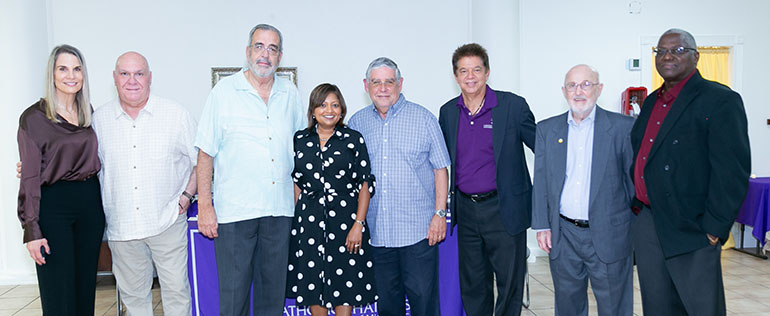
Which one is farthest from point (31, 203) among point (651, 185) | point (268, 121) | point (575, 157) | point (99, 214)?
point (651, 185)

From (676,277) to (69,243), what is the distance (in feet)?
9.83

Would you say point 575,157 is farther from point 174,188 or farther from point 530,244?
point 530,244

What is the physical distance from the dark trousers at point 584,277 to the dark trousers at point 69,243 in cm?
250

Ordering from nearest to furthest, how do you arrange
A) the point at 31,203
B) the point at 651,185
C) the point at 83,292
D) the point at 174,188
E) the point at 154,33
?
the point at 651,185
the point at 31,203
the point at 83,292
the point at 174,188
the point at 154,33

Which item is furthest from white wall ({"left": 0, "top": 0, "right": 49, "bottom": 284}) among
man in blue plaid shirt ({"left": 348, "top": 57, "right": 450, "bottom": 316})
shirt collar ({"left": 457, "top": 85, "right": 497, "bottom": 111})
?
shirt collar ({"left": 457, "top": 85, "right": 497, "bottom": 111})

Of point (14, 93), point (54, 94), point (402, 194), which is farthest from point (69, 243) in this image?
point (14, 93)

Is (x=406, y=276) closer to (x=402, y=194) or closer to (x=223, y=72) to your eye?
(x=402, y=194)

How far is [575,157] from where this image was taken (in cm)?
256

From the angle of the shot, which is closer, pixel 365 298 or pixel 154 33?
pixel 365 298

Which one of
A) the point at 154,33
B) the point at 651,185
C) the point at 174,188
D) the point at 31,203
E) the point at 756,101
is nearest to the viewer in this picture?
the point at 651,185

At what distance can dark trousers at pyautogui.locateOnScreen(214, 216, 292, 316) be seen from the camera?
271cm

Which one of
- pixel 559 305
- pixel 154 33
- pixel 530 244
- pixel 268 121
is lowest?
pixel 530 244

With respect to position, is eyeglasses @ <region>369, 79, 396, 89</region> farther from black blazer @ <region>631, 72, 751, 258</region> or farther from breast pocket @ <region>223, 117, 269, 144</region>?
black blazer @ <region>631, 72, 751, 258</region>

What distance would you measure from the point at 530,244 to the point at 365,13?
331 cm
